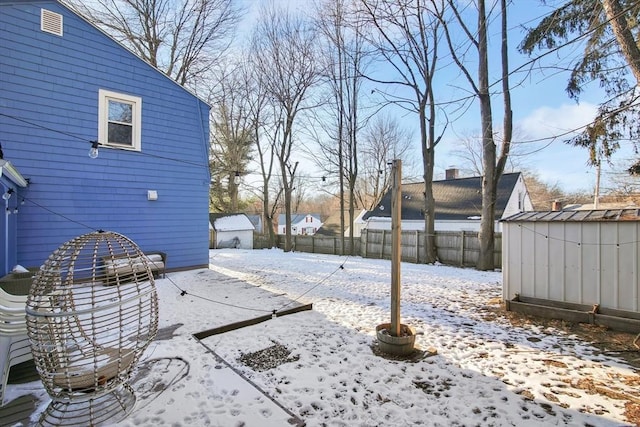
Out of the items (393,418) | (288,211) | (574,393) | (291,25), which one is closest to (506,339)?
(574,393)

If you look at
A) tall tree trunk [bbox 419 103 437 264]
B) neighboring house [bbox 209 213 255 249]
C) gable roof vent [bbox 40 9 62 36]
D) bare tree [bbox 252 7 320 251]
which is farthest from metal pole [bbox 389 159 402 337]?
neighboring house [bbox 209 213 255 249]

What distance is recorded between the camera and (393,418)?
2.41 metres

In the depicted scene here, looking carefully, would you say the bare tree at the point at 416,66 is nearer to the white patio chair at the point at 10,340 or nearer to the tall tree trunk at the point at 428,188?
the tall tree trunk at the point at 428,188

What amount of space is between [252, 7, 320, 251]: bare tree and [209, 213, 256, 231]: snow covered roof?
4.24m

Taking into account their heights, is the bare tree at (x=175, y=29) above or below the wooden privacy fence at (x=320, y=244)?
above

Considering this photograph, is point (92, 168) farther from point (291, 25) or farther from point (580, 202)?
point (580, 202)

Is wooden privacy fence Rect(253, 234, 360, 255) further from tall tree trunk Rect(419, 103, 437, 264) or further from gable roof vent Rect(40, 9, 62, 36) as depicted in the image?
gable roof vent Rect(40, 9, 62, 36)

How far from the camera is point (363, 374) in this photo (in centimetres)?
306

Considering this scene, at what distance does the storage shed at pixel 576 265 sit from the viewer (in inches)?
166

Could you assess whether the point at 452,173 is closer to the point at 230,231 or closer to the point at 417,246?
the point at 417,246

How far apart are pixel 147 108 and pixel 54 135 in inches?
78.0

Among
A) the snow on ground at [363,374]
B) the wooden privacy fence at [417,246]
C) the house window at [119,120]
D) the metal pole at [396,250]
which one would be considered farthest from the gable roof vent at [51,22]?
the wooden privacy fence at [417,246]

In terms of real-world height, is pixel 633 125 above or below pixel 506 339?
above

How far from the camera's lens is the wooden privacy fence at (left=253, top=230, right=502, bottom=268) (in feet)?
33.8
